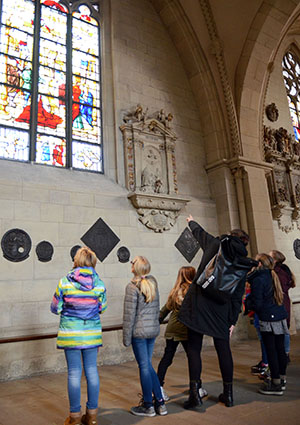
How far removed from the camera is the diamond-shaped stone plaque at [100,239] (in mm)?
6215

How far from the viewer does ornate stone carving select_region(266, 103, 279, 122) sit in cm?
1032

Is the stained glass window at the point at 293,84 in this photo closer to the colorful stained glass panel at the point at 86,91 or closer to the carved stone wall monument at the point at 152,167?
the carved stone wall monument at the point at 152,167

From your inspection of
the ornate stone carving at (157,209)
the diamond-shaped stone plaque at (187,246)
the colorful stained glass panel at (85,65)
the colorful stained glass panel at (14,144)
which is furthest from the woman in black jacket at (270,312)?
the colorful stained glass panel at (85,65)

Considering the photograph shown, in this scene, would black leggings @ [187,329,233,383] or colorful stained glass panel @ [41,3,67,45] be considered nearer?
black leggings @ [187,329,233,383]

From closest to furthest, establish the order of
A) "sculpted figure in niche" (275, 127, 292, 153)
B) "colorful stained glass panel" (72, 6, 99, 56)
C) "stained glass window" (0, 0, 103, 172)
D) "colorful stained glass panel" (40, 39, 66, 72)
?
1. "stained glass window" (0, 0, 103, 172)
2. "colorful stained glass panel" (40, 39, 66, 72)
3. "colorful stained glass panel" (72, 6, 99, 56)
4. "sculpted figure in niche" (275, 127, 292, 153)

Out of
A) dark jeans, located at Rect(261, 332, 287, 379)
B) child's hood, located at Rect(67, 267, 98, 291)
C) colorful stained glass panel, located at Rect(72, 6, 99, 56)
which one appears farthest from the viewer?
colorful stained glass panel, located at Rect(72, 6, 99, 56)

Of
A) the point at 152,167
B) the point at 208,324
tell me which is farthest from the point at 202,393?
the point at 152,167

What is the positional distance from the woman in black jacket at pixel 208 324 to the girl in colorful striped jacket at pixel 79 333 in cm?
86

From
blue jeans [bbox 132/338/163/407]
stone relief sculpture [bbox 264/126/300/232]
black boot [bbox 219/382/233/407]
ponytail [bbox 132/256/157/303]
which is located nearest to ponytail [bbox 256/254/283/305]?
black boot [bbox 219/382/233/407]

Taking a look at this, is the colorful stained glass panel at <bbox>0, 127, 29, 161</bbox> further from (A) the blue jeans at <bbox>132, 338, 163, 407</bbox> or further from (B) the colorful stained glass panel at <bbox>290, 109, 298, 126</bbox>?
(B) the colorful stained glass panel at <bbox>290, 109, 298, 126</bbox>

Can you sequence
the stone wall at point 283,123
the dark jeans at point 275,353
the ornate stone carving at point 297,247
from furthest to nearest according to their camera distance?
the ornate stone carving at point 297,247, the stone wall at point 283,123, the dark jeans at point 275,353

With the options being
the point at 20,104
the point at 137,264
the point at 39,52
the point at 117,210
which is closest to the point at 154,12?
the point at 39,52

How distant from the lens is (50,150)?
661cm

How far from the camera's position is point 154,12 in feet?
28.9
